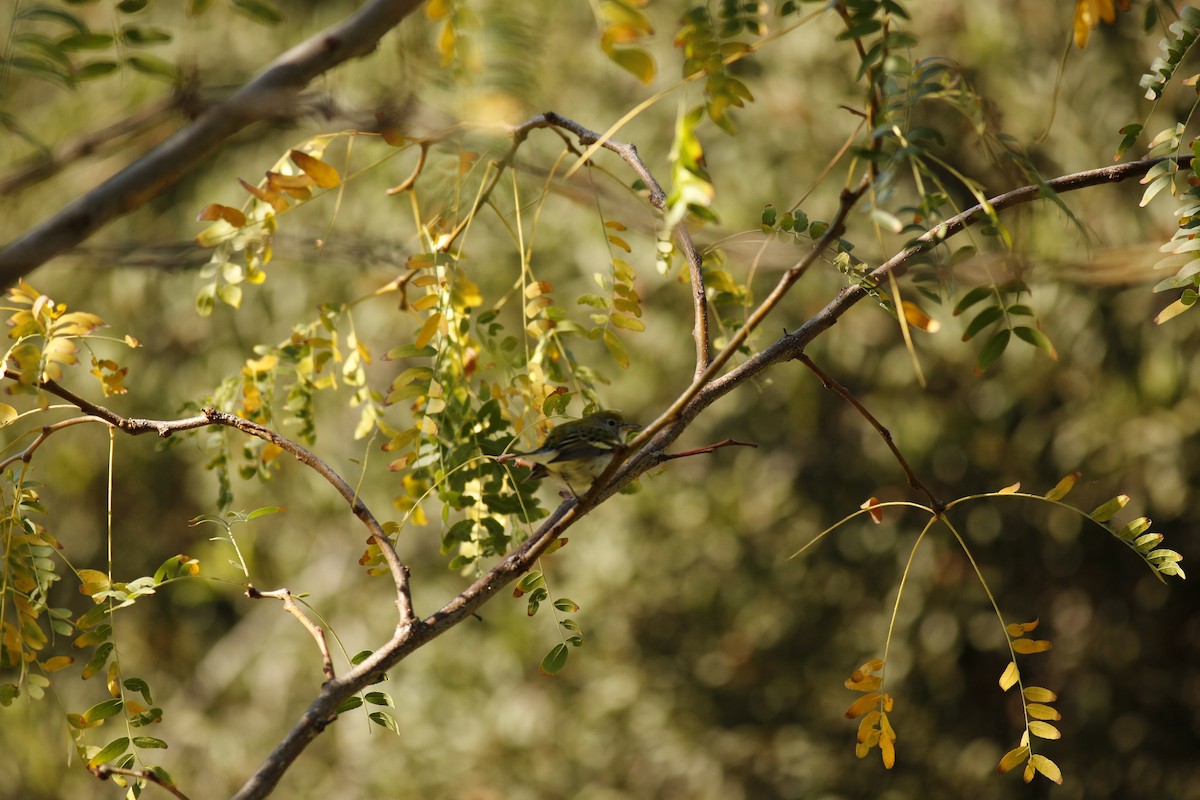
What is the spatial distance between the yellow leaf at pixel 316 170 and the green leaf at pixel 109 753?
67cm

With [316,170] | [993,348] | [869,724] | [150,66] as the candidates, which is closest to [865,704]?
[869,724]

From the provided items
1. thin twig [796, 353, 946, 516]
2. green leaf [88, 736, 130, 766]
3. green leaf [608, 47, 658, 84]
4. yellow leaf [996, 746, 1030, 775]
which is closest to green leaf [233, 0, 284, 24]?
green leaf [608, 47, 658, 84]

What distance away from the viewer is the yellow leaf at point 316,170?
1239 millimetres

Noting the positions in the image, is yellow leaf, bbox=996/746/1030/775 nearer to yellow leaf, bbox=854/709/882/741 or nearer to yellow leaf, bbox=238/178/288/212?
yellow leaf, bbox=854/709/882/741

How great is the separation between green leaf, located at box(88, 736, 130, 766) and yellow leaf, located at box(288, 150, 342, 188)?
666 mm

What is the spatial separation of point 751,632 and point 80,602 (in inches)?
128

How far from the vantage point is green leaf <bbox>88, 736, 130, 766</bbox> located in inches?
46.2

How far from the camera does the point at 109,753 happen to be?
119 centimetres

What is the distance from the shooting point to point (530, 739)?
385 centimetres

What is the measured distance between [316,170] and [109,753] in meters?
0.70

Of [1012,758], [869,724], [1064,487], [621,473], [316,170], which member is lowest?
[1012,758]

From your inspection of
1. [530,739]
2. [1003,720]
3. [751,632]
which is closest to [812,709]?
[751,632]

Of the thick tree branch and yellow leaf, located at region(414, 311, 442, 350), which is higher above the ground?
yellow leaf, located at region(414, 311, 442, 350)

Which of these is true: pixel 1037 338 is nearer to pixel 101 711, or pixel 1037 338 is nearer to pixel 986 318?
pixel 986 318
